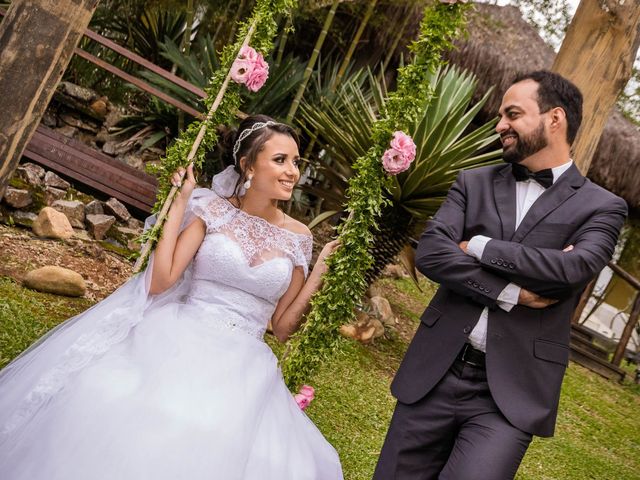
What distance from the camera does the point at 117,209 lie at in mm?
7004

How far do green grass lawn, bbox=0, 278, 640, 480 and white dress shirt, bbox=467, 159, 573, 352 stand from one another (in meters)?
1.17

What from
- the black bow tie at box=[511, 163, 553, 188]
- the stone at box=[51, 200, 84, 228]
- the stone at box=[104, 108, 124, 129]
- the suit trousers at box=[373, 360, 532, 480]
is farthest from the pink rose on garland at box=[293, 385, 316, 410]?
the stone at box=[104, 108, 124, 129]

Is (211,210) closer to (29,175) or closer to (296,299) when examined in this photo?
(296,299)

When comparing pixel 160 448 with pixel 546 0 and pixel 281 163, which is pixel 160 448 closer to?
pixel 281 163

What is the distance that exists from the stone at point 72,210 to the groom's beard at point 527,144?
14.9 feet

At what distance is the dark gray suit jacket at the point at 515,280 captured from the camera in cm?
270

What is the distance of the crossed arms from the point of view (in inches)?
106

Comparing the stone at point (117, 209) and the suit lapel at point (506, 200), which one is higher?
the suit lapel at point (506, 200)

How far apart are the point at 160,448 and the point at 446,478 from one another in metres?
1.01

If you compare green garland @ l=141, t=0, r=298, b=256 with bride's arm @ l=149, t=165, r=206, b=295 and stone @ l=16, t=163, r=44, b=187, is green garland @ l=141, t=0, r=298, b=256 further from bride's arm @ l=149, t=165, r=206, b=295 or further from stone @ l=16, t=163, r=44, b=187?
stone @ l=16, t=163, r=44, b=187

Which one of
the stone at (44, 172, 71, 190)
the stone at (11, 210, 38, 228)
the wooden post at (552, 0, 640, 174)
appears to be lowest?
the stone at (11, 210, 38, 228)

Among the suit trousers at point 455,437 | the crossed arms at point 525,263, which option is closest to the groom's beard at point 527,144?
the crossed arms at point 525,263

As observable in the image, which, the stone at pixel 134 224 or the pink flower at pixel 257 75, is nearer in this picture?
the pink flower at pixel 257 75

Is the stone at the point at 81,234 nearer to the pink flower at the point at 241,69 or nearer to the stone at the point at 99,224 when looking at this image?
the stone at the point at 99,224
